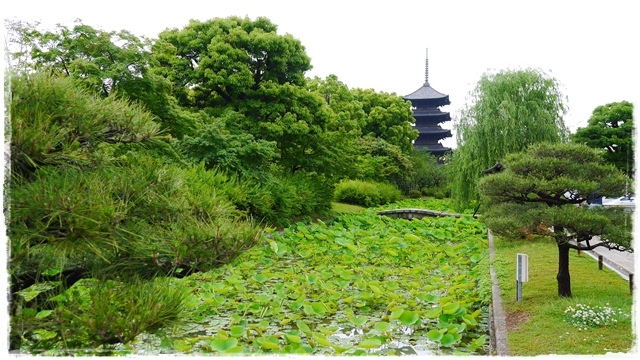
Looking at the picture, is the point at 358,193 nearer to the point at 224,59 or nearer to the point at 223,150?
the point at 224,59

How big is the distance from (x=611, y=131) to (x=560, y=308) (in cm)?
1694

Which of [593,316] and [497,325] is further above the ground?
[593,316]

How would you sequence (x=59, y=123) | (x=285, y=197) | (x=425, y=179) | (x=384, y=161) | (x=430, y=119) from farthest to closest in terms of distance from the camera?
(x=430, y=119) < (x=425, y=179) < (x=384, y=161) < (x=285, y=197) < (x=59, y=123)

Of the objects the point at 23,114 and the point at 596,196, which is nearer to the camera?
the point at 23,114

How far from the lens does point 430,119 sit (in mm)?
36688

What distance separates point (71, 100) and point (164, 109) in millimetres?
5878

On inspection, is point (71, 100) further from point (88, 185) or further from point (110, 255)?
point (110, 255)

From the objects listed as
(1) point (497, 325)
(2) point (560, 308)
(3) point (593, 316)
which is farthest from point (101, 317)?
(2) point (560, 308)

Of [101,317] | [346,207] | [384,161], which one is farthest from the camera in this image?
[384,161]

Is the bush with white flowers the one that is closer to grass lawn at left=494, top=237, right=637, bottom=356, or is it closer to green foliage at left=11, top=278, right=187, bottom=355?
grass lawn at left=494, top=237, right=637, bottom=356

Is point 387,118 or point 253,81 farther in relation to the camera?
A: point 387,118

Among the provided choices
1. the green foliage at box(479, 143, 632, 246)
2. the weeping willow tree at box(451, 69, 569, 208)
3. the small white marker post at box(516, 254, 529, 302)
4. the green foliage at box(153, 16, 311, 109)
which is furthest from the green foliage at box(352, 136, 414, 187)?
the small white marker post at box(516, 254, 529, 302)

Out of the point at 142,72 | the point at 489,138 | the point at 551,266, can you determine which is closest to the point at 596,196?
the point at 551,266

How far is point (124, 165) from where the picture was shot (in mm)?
2580
